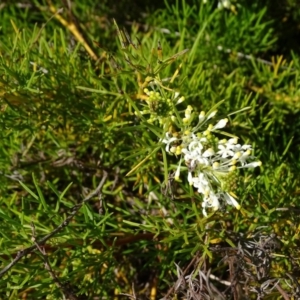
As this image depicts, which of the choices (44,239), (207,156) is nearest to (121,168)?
(44,239)

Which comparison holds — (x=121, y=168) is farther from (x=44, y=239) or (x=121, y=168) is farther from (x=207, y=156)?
(x=207, y=156)

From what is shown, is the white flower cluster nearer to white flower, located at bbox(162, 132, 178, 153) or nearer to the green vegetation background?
white flower, located at bbox(162, 132, 178, 153)

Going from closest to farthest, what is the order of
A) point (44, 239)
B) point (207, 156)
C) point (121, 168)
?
point (207, 156), point (44, 239), point (121, 168)

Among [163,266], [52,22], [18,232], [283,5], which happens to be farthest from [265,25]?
[18,232]

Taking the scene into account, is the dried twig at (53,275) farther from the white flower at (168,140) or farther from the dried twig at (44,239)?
the white flower at (168,140)

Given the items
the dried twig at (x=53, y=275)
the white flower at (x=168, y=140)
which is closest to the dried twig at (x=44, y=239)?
the dried twig at (x=53, y=275)
